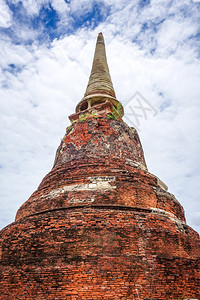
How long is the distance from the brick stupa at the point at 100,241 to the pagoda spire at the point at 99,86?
15.3ft

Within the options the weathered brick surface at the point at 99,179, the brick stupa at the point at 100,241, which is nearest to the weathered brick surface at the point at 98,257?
the brick stupa at the point at 100,241

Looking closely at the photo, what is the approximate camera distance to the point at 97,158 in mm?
7844

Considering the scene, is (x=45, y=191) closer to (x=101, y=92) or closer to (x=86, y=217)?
(x=86, y=217)

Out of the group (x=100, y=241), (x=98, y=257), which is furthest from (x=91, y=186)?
(x=98, y=257)

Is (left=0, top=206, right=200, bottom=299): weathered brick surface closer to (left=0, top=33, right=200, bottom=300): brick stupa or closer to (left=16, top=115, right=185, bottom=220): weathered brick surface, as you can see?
(left=0, top=33, right=200, bottom=300): brick stupa

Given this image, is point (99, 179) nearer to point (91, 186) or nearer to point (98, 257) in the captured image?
point (91, 186)

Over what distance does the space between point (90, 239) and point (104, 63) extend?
11.0 metres

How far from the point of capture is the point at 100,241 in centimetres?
531

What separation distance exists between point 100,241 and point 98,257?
34cm

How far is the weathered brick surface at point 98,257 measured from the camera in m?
4.84

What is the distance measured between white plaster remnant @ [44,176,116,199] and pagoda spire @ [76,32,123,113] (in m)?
5.27

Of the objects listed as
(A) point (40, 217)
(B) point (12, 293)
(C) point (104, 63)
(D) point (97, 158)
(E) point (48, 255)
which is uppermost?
(C) point (104, 63)

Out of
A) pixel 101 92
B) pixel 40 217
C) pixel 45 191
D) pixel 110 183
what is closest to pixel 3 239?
pixel 40 217

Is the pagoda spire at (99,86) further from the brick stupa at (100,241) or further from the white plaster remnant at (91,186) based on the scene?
the white plaster remnant at (91,186)
